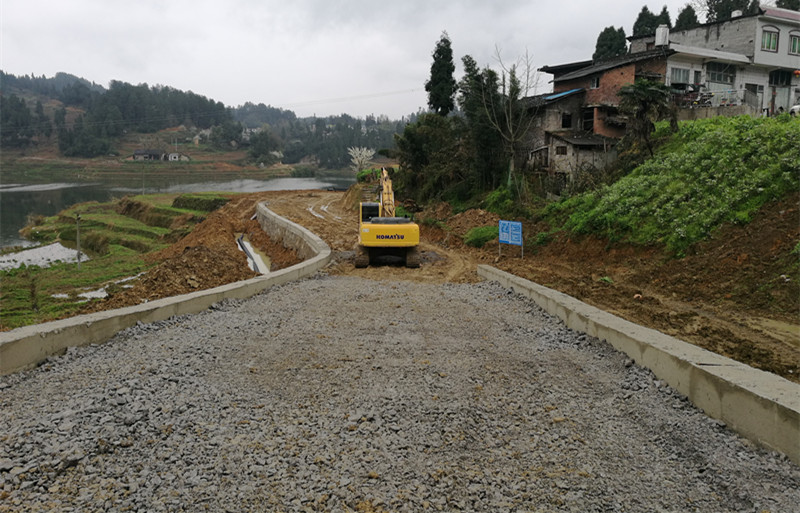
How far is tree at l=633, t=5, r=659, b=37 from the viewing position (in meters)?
49.6

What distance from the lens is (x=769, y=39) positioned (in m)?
28.8

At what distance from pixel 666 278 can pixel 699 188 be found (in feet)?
10.4

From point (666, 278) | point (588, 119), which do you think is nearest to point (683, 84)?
point (588, 119)

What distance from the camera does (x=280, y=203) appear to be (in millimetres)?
35344

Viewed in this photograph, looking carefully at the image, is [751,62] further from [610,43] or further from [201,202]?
[201,202]

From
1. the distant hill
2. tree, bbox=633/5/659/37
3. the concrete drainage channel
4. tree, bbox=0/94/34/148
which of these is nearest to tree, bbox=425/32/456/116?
tree, bbox=633/5/659/37

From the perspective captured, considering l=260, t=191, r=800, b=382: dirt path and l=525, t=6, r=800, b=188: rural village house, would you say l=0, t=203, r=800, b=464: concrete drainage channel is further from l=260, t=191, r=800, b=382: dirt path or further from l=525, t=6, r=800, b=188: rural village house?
l=525, t=6, r=800, b=188: rural village house

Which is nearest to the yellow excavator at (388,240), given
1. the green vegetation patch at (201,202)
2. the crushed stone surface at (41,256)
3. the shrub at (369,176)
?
the crushed stone surface at (41,256)

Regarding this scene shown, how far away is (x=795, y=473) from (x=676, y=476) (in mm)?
788

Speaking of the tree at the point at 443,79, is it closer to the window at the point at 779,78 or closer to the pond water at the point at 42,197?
the window at the point at 779,78

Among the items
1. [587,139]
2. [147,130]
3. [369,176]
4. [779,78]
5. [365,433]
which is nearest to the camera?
[365,433]

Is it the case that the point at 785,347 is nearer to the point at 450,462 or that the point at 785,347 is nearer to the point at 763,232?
the point at 763,232

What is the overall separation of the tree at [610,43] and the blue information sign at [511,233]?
40.8m

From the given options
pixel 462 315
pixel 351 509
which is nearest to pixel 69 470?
pixel 351 509
